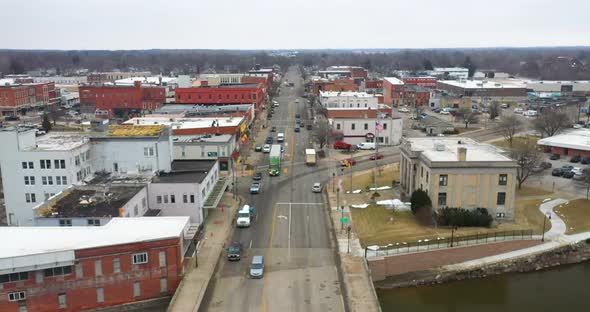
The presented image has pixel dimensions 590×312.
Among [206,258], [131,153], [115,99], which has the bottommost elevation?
[206,258]

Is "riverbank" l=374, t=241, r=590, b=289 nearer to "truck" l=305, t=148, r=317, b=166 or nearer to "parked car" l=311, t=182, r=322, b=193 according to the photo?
"parked car" l=311, t=182, r=322, b=193

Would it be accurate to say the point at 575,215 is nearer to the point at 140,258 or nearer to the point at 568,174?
the point at 568,174

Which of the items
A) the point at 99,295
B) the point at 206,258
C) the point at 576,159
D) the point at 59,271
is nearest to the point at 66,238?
the point at 59,271

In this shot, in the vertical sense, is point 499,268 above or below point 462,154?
below

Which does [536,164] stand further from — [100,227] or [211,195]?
[100,227]

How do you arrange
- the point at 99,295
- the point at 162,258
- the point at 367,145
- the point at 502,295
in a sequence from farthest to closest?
the point at 367,145, the point at 502,295, the point at 162,258, the point at 99,295

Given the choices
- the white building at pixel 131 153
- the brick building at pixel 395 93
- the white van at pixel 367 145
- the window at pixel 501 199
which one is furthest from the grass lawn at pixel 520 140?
the white building at pixel 131 153
